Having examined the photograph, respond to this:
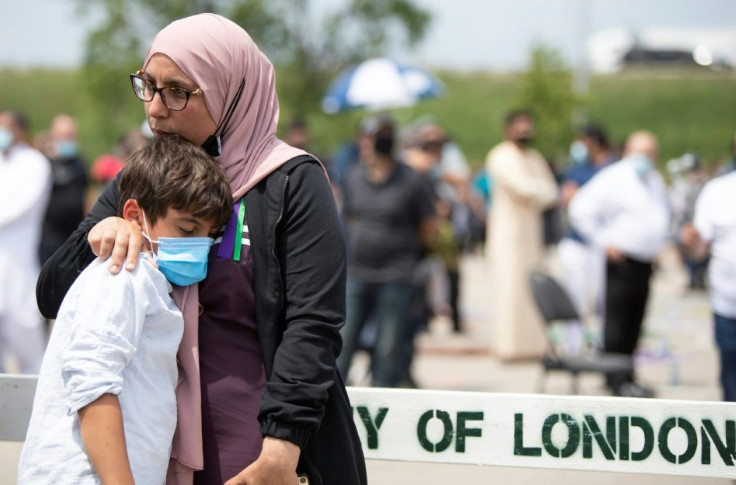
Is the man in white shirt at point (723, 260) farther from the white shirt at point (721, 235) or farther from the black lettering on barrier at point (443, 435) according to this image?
the black lettering on barrier at point (443, 435)

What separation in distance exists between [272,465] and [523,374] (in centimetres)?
725

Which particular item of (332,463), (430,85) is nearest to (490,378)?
(430,85)

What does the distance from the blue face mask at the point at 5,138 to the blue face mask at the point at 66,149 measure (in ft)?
5.37

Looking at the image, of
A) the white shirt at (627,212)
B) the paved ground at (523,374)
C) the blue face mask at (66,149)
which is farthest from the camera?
the blue face mask at (66,149)

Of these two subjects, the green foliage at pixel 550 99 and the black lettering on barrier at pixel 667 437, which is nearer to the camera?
the black lettering on barrier at pixel 667 437

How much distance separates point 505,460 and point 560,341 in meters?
7.19

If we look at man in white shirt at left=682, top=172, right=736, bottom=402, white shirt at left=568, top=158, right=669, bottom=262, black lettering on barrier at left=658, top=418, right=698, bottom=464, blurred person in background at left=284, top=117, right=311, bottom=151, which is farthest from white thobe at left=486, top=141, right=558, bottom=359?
black lettering on barrier at left=658, top=418, right=698, bottom=464

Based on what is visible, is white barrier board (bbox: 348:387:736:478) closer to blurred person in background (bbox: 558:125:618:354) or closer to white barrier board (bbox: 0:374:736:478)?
white barrier board (bbox: 0:374:736:478)

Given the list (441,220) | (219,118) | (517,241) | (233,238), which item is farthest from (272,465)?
(441,220)

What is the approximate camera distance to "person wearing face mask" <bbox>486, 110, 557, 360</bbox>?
9.50 meters

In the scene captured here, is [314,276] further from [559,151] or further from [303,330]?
[559,151]

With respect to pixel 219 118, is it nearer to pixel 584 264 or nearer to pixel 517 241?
pixel 517 241

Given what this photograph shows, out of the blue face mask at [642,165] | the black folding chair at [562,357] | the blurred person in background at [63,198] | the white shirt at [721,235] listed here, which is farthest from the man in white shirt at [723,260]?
the blurred person in background at [63,198]

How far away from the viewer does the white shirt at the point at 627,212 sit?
802 centimetres
